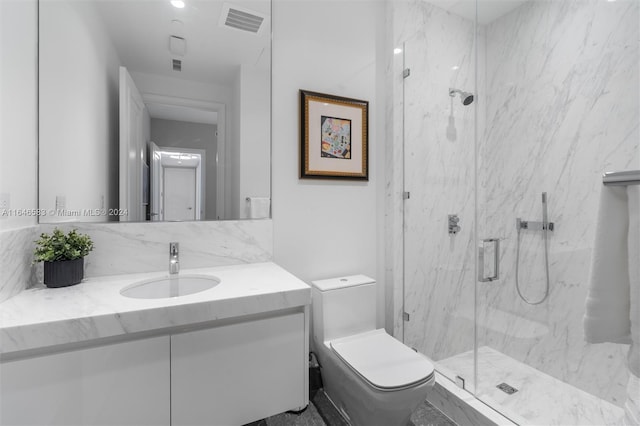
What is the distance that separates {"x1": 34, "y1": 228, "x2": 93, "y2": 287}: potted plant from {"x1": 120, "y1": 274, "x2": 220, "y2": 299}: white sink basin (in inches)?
9.3

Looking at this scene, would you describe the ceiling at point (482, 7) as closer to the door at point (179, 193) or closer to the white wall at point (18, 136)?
the door at point (179, 193)

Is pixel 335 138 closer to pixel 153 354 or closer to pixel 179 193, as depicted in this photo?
pixel 179 193

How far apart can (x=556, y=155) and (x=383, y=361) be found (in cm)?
176

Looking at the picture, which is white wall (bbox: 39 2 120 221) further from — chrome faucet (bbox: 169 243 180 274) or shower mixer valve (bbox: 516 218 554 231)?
shower mixer valve (bbox: 516 218 554 231)

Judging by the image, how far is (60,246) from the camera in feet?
4.11

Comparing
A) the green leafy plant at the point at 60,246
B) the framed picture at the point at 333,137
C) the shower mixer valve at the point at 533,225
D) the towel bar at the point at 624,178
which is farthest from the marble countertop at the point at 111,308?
the shower mixer valve at the point at 533,225

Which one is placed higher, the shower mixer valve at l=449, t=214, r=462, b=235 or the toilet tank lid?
the shower mixer valve at l=449, t=214, r=462, b=235

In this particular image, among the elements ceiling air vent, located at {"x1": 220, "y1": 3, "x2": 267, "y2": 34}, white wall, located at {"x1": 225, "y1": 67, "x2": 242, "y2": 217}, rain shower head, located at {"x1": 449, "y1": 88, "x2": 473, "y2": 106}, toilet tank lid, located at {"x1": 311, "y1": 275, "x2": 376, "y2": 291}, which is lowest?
toilet tank lid, located at {"x1": 311, "y1": 275, "x2": 376, "y2": 291}

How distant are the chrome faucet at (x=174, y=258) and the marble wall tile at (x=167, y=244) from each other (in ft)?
0.12

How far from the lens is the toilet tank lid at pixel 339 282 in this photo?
70.2 inches

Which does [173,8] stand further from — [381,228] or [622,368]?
[622,368]

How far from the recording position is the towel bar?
0.69m

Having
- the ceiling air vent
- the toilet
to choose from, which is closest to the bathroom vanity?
the toilet

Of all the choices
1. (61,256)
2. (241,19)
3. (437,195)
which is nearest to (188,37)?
(241,19)
